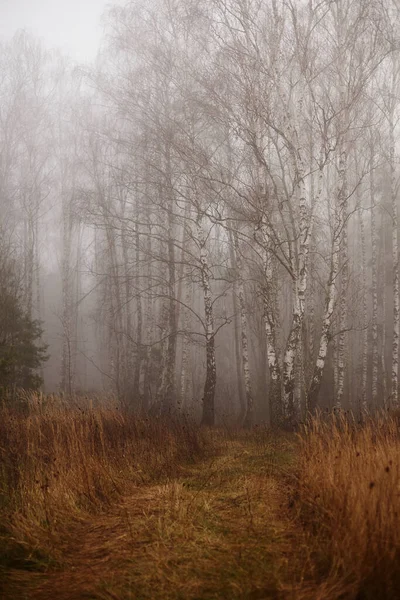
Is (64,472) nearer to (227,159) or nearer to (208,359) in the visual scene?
(208,359)

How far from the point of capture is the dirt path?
2.38m

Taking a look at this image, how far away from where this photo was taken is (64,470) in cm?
417

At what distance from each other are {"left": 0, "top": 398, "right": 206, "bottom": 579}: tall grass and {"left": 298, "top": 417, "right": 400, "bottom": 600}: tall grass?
1.72 m

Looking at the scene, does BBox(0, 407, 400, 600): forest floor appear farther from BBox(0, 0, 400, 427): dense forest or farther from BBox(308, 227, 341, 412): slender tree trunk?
BBox(0, 0, 400, 427): dense forest

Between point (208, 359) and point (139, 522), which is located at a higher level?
point (208, 359)

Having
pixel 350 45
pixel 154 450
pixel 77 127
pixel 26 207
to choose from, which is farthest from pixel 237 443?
pixel 77 127

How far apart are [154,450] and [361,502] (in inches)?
121

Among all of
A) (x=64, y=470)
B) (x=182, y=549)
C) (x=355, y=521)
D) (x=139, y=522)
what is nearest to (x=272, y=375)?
(x=64, y=470)

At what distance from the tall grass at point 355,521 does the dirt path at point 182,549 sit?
216 mm

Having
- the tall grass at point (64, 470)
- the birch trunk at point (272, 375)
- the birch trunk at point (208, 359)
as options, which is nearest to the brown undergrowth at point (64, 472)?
the tall grass at point (64, 470)

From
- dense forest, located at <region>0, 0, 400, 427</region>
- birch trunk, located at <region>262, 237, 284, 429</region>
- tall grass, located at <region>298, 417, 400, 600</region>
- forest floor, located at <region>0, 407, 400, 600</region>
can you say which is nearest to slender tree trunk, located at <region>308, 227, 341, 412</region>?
dense forest, located at <region>0, 0, 400, 427</region>

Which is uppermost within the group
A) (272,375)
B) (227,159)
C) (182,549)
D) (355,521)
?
(227,159)

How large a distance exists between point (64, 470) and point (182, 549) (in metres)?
1.79

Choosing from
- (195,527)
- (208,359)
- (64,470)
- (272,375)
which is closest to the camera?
(195,527)
